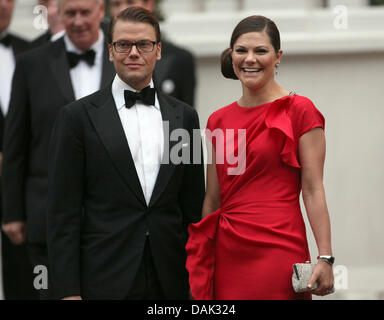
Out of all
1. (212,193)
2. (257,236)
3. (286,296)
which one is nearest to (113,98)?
(212,193)

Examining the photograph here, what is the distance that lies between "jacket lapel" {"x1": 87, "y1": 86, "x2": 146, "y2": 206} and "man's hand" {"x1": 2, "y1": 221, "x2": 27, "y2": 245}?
1.47 m

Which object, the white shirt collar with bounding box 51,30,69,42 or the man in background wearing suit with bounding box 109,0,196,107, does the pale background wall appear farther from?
the white shirt collar with bounding box 51,30,69,42

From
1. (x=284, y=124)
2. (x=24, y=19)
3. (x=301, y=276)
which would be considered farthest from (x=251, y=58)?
(x=24, y=19)

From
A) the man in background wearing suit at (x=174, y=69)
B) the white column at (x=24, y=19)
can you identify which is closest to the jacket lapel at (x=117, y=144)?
the man in background wearing suit at (x=174, y=69)

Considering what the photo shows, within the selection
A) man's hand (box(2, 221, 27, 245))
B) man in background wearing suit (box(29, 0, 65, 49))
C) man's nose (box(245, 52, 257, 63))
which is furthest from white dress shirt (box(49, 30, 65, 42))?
man's nose (box(245, 52, 257, 63))

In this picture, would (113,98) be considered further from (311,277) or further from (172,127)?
(311,277)

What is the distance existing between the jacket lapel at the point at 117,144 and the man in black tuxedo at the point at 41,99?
3.40 feet

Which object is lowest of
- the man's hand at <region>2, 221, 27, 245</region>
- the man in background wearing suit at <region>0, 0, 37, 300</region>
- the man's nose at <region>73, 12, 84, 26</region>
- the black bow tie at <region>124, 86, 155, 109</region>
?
the man in background wearing suit at <region>0, 0, 37, 300</region>

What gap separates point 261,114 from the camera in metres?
3.85

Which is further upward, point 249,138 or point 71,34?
point 71,34

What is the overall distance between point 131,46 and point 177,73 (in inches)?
72.3

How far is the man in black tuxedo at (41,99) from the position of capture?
5133 millimetres

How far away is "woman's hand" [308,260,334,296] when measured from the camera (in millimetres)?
3674

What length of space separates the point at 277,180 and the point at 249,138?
219mm
